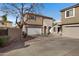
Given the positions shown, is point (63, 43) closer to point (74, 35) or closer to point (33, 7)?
point (74, 35)

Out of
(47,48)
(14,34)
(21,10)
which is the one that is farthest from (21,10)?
(47,48)

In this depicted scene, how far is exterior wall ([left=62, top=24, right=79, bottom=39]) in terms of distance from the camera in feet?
42.7

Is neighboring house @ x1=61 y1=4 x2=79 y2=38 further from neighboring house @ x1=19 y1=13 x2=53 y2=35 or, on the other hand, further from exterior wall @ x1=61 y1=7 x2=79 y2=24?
neighboring house @ x1=19 y1=13 x2=53 y2=35

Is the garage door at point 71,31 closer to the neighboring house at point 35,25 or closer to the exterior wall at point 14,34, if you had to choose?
the neighboring house at point 35,25

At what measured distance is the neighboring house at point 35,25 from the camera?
43.4 feet

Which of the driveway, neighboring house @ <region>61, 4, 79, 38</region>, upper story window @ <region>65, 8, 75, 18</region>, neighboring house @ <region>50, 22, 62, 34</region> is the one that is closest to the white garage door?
the driveway

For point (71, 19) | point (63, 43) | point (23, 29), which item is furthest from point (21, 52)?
point (71, 19)

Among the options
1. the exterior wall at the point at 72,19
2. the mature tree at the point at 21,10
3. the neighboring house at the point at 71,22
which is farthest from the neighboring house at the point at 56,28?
the mature tree at the point at 21,10

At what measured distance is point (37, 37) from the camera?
12.1 meters

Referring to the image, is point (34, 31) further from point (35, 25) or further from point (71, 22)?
point (71, 22)

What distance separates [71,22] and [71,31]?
3.71ft

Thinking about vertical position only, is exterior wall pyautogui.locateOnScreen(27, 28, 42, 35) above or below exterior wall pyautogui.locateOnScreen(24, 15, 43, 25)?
below

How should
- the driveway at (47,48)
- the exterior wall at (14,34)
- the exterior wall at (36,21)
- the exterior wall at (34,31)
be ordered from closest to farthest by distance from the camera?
the driveway at (47,48)
the exterior wall at (14,34)
the exterior wall at (34,31)
the exterior wall at (36,21)

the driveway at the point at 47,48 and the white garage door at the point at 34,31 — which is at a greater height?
the white garage door at the point at 34,31
